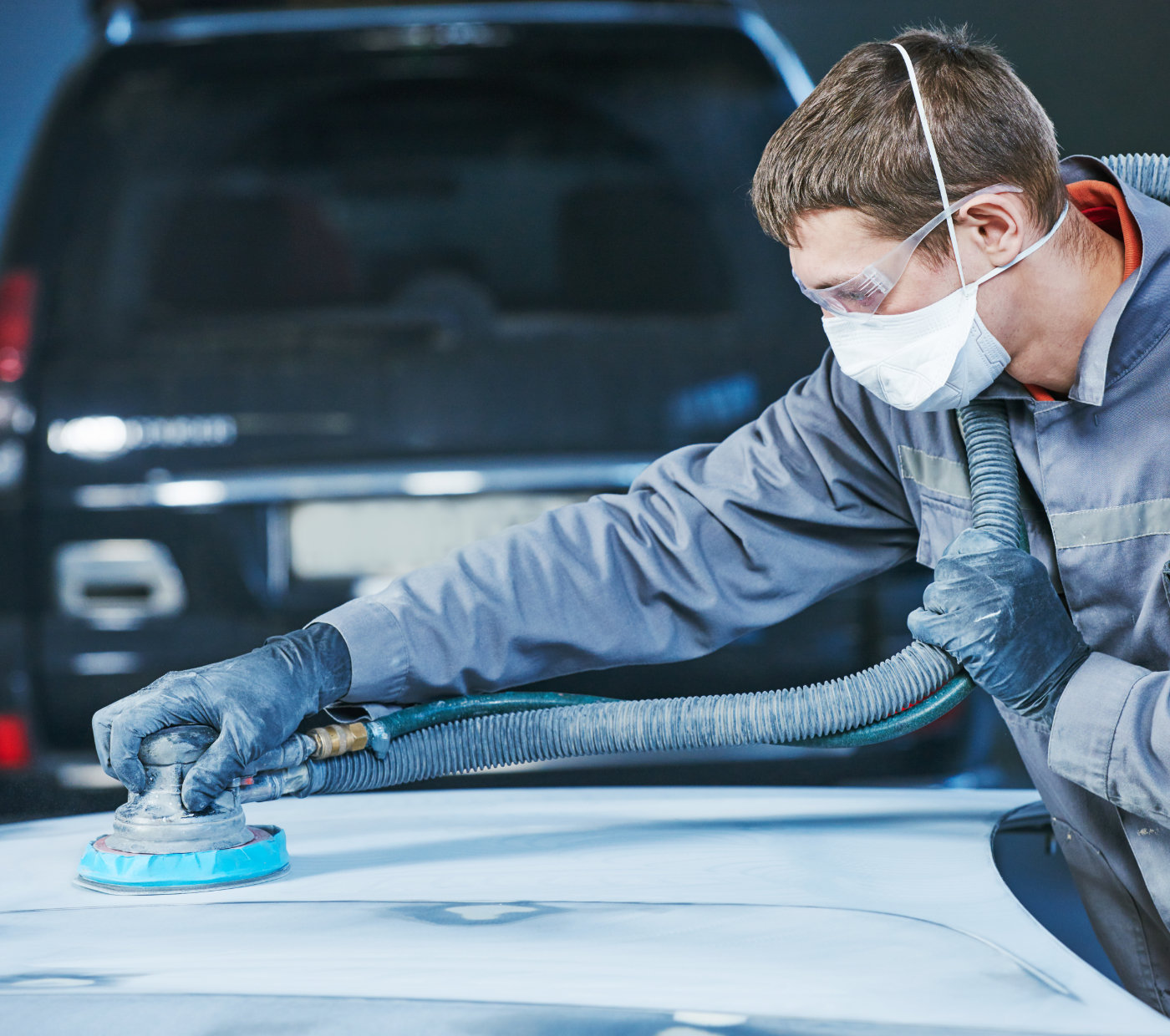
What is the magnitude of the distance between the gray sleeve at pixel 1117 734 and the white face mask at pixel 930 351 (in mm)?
304

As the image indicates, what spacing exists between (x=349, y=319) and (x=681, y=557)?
1.18 meters

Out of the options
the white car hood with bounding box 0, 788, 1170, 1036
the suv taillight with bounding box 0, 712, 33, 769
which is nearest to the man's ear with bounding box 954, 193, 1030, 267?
the white car hood with bounding box 0, 788, 1170, 1036

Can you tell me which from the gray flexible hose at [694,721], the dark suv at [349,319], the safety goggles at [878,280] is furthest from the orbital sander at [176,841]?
the dark suv at [349,319]

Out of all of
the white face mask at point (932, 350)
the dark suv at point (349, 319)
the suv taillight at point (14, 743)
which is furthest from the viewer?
the suv taillight at point (14, 743)

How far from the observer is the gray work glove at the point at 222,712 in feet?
3.76

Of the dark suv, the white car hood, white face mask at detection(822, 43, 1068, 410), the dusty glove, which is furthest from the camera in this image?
the dark suv

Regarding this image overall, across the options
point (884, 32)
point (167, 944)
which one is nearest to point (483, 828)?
point (167, 944)

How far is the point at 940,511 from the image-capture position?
1.42 m

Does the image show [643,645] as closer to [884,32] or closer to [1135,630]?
[1135,630]

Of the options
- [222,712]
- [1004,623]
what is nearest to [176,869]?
[222,712]

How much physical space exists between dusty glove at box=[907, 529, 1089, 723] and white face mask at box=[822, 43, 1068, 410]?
182 mm

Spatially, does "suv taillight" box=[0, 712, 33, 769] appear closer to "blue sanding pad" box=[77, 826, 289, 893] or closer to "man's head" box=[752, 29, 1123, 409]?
"blue sanding pad" box=[77, 826, 289, 893]

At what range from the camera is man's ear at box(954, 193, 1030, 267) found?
1.28 meters

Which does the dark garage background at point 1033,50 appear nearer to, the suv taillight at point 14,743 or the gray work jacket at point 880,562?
the suv taillight at point 14,743
